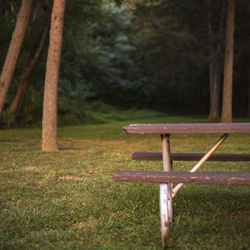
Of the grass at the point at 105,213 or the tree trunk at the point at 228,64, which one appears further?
the tree trunk at the point at 228,64

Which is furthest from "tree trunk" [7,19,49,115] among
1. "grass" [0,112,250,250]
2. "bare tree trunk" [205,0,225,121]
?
"grass" [0,112,250,250]

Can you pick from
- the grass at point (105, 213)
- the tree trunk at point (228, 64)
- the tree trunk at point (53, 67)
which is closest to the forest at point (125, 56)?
the tree trunk at point (228, 64)

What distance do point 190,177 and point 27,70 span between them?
18.6 meters

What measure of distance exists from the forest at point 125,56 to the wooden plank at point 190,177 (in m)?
11.2

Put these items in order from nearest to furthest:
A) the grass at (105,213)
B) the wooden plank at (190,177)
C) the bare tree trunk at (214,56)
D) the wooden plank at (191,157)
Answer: the wooden plank at (190,177), the grass at (105,213), the wooden plank at (191,157), the bare tree trunk at (214,56)

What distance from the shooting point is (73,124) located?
25141 millimetres

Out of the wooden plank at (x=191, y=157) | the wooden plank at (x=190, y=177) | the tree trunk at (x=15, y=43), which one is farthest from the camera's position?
the tree trunk at (x=15, y=43)

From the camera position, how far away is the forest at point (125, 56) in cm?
2022

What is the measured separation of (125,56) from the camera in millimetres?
38500

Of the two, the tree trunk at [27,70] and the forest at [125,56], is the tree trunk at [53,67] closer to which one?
the forest at [125,56]

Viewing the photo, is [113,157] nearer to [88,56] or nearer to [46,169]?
[46,169]

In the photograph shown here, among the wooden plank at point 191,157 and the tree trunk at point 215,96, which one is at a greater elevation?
the tree trunk at point 215,96

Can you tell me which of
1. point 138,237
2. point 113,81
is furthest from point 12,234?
point 113,81

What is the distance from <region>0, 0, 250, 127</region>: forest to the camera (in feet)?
Answer: 66.3
